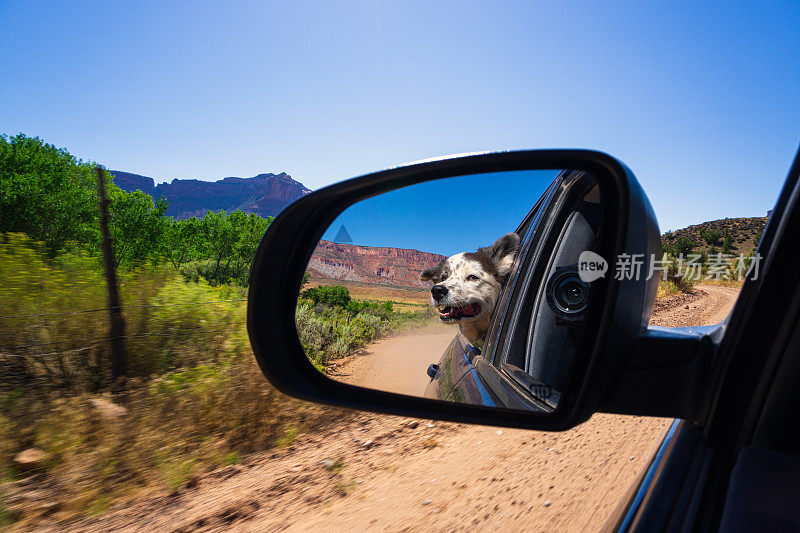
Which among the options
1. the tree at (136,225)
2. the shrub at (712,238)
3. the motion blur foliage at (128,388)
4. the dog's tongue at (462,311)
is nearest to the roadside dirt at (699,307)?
the shrub at (712,238)

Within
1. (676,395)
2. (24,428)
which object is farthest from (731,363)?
(24,428)

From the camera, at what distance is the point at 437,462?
394 cm

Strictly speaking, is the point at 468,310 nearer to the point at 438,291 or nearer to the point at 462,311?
the point at 462,311

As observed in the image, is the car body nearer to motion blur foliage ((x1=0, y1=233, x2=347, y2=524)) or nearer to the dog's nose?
the dog's nose

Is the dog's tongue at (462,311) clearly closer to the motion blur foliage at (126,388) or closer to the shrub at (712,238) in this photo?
the shrub at (712,238)

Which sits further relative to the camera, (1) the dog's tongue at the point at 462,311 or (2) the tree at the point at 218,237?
(2) the tree at the point at 218,237

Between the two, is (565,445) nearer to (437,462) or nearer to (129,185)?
(437,462)

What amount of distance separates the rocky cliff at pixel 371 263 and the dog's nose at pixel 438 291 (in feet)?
0.12

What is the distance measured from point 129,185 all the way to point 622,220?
22657cm

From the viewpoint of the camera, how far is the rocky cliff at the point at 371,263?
1.46 m

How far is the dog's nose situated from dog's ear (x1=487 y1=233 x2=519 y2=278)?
19 centimetres

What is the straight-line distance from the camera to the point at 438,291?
142 centimetres

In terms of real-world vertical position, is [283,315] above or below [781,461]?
above

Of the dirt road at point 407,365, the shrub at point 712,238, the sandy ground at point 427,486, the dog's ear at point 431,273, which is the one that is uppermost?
the shrub at point 712,238
